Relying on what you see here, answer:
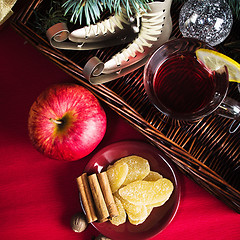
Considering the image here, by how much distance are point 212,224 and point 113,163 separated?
1.06 ft

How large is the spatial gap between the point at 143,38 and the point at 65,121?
0.92ft

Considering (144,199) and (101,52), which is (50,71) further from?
(144,199)

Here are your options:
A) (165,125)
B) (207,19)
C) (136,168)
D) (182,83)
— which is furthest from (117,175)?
(207,19)

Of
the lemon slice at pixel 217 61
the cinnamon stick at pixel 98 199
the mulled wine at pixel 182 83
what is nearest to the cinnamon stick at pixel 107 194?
the cinnamon stick at pixel 98 199

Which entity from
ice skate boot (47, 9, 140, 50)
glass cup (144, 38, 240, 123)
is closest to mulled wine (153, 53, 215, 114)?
glass cup (144, 38, 240, 123)

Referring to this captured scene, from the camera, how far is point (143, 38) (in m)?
0.77

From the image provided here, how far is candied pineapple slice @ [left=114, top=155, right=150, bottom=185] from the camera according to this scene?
0.87 meters

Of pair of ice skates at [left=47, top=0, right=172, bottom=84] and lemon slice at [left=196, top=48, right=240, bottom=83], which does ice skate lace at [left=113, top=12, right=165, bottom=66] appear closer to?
pair of ice skates at [left=47, top=0, right=172, bottom=84]

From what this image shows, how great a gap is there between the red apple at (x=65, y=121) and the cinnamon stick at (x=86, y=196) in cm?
9

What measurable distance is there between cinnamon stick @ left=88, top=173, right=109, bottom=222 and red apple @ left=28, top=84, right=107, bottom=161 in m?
0.09

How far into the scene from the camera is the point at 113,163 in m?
0.90

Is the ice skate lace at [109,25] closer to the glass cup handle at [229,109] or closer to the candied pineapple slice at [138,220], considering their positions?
the glass cup handle at [229,109]

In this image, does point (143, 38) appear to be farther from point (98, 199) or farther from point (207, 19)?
point (98, 199)

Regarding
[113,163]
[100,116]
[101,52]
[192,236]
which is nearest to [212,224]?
[192,236]
